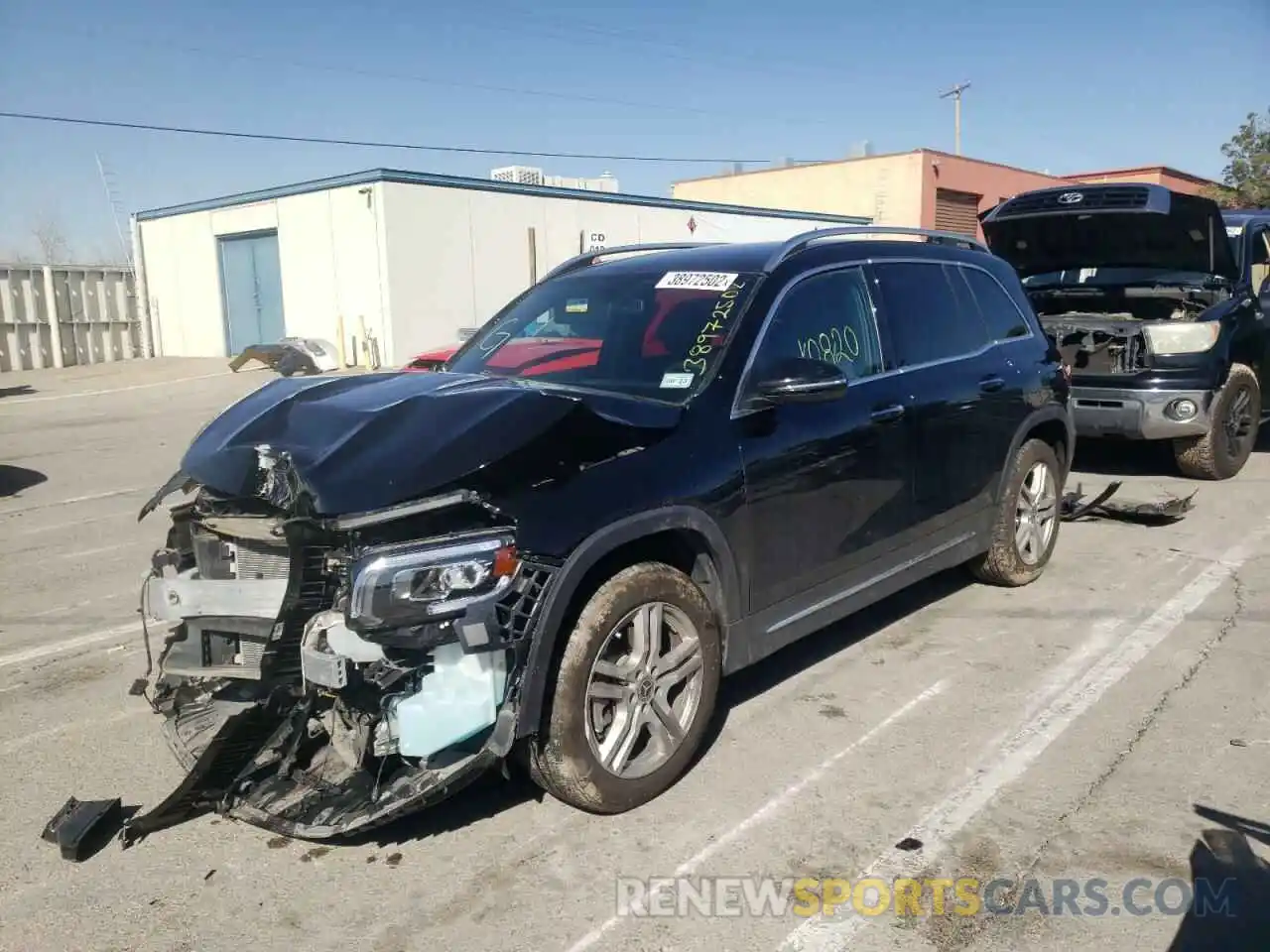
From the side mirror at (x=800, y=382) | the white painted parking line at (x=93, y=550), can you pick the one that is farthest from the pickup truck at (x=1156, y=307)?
the white painted parking line at (x=93, y=550)

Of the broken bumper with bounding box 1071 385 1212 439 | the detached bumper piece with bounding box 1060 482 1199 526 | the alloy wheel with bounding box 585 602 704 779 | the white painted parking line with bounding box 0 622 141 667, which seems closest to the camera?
the alloy wheel with bounding box 585 602 704 779

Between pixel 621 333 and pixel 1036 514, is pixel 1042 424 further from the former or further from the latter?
pixel 621 333

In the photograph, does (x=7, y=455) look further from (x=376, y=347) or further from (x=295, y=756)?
(x=295, y=756)

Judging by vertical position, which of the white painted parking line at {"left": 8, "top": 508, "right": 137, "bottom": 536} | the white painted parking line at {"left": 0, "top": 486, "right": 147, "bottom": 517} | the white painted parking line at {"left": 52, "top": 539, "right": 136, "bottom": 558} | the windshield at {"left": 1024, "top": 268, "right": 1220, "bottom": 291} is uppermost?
the windshield at {"left": 1024, "top": 268, "right": 1220, "bottom": 291}

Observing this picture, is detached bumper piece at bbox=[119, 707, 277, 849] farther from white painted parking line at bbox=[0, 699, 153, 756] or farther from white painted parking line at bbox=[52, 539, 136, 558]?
white painted parking line at bbox=[52, 539, 136, 558]

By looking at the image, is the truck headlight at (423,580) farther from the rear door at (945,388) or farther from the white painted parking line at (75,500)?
the white painted parking line at (75,500)

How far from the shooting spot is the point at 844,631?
518 cm

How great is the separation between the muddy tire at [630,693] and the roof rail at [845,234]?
149 centimetres

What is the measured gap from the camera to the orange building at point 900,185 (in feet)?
105

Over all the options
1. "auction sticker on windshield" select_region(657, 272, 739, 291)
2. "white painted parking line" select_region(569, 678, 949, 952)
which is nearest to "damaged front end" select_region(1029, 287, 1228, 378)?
"white painted parking line" select_region(569, 678, 949, 952)

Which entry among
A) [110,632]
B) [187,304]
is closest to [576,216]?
[187,304]

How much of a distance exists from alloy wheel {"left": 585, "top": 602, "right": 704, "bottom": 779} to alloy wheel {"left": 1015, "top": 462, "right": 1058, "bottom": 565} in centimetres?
288

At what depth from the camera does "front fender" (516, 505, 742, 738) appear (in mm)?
3014

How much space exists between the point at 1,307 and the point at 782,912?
2530cm
